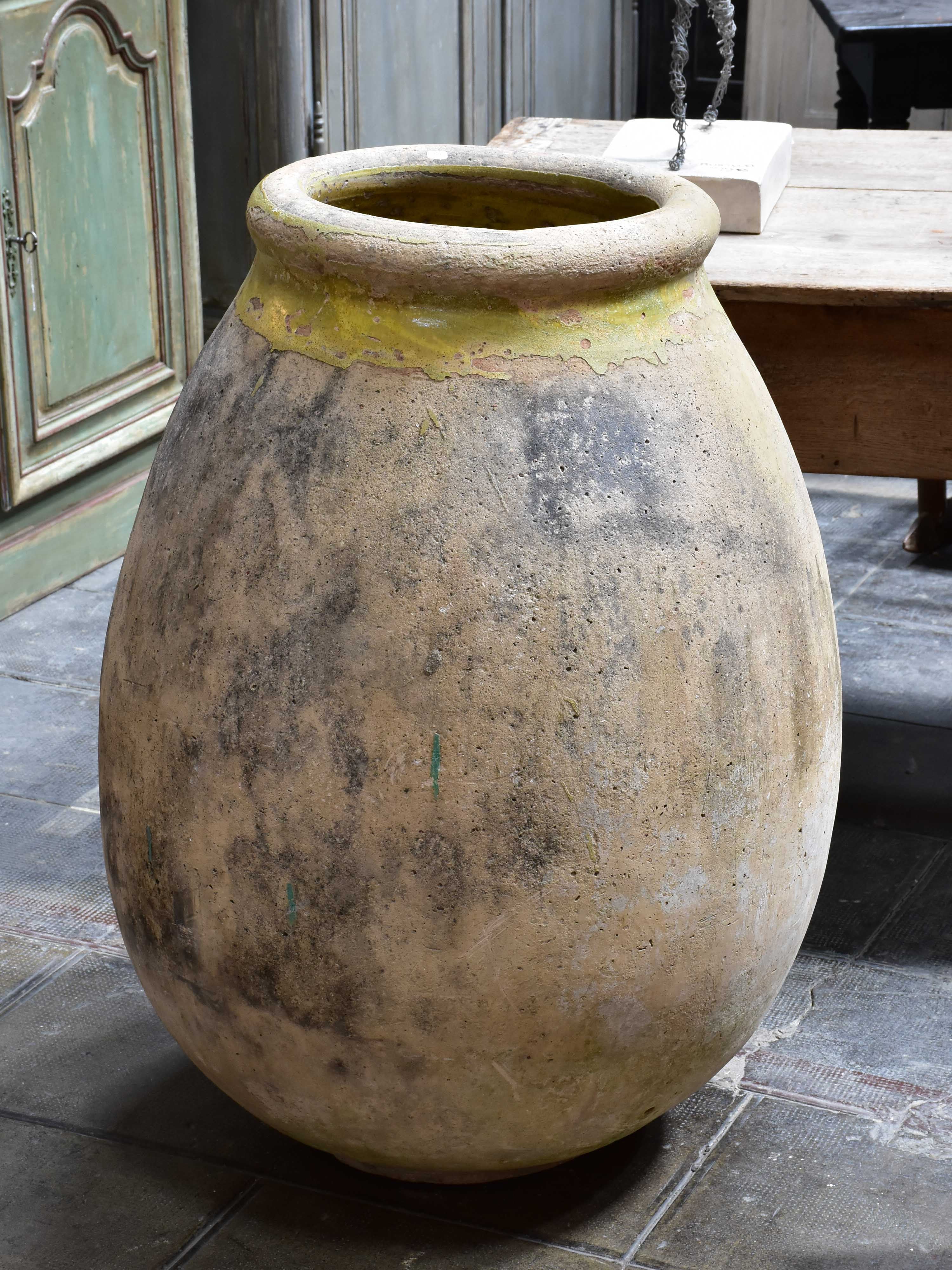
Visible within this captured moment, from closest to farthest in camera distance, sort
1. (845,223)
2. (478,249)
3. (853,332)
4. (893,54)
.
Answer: (478,249), (853,332), (845,223), (893,54)

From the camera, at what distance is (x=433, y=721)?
139cm

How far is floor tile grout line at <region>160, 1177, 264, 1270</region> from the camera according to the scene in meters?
1.64

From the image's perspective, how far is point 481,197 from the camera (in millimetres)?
1766

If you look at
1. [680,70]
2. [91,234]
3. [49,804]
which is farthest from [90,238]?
[680,70]

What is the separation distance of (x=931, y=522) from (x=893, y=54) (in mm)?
1244

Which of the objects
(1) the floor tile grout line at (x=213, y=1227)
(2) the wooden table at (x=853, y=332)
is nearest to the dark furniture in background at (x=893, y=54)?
(2) the wooden table at (x=853, y=332)

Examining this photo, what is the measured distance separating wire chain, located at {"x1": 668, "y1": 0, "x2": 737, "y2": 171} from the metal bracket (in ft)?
4.45

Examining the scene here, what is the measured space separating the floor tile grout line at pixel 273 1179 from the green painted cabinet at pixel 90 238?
5.20ft

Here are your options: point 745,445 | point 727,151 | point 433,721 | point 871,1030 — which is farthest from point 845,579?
point 433,721

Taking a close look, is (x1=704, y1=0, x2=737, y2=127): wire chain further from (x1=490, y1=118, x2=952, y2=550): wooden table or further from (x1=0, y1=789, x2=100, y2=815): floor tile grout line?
(x1=0, y1=789, x2=100, y2=815): floor tile grout line

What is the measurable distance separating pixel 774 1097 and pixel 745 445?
0.84 meters

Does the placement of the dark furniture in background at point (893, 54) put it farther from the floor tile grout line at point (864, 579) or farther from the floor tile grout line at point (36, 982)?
the floor tile grout line at point (36, 982)

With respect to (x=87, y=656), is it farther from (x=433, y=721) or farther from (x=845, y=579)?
(x=433, y=721)

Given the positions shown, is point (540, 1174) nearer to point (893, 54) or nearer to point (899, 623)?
point (899, 623)
